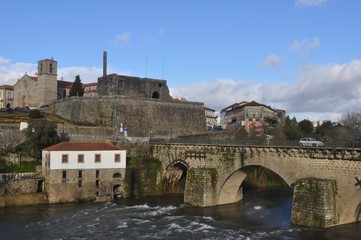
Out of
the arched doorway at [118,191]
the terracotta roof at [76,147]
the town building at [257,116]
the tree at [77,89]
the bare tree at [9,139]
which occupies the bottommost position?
the arched doorway at [118,191]

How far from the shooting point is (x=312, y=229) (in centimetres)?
3541

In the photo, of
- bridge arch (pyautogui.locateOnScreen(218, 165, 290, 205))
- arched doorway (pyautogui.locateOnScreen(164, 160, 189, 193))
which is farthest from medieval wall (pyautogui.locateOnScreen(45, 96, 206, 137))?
bridge arch (pyautogui.locateOnScreen(218, 165, 290, 205))

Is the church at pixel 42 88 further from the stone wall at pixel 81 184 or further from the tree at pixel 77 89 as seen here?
the stone wall at pixel 81 184

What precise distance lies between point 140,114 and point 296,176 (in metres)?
41.7

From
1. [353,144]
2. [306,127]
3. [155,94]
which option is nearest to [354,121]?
[306,127]

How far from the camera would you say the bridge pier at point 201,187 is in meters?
48.5

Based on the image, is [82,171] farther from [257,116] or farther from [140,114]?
[257,116]

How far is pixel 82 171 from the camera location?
170ft

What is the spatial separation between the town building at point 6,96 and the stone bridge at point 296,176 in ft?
303

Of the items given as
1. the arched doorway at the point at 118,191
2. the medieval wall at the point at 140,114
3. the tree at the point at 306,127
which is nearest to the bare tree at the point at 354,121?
the tree at the point at 306,127

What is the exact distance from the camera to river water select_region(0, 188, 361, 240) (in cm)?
3525

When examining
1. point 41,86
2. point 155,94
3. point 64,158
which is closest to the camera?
point 64,158

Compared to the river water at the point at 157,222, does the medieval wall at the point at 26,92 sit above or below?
above

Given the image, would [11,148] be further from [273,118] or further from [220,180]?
[273,118]
